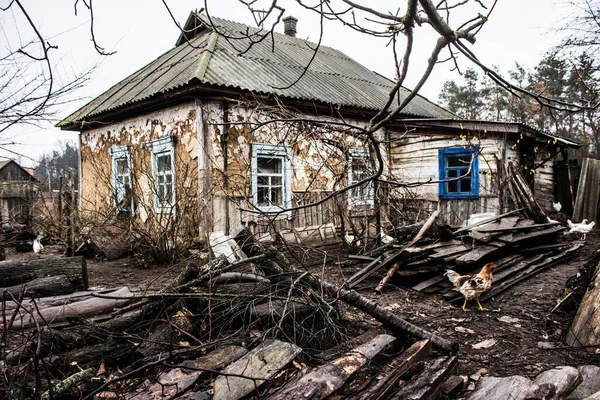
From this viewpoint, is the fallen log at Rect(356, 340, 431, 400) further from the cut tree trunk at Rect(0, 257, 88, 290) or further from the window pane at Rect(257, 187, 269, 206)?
the window pane at Rect(257, 187, 269, 206)

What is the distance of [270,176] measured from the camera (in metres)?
9.38

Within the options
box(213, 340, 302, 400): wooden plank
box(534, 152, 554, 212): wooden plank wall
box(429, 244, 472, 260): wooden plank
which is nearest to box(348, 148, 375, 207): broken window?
box(429, 244, 472, 260): wooden plank

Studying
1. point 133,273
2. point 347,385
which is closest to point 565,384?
point 347,385

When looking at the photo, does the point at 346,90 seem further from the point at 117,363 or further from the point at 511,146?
the point at 117,363

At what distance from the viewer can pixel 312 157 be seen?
9.90 metres

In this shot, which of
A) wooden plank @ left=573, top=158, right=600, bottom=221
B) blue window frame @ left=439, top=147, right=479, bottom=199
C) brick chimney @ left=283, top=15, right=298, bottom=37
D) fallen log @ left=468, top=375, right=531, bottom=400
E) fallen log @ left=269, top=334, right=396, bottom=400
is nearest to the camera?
fallen log @ left=269, top=334, right=396, bottom=400

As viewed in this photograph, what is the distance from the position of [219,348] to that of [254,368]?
54cm

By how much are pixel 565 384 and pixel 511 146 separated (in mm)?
8806

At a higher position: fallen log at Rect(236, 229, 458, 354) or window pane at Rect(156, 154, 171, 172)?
window pane at Rect(156, 154, 171, 172)

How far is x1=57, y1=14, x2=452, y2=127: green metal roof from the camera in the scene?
8891 mm

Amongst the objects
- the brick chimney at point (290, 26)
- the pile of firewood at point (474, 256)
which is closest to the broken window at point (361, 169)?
the pile of firewood at point (474, 256)

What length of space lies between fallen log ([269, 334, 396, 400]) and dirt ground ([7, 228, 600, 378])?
45.7 inches

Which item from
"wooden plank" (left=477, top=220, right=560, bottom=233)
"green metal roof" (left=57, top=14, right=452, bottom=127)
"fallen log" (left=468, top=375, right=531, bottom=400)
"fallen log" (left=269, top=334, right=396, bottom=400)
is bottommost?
"fallen log" (left=468, top=375, right=531, bottom=400)

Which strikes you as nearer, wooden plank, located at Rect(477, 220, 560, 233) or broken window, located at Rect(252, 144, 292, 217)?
wooden plank, located at Rect(477, 220, 560, 233)
